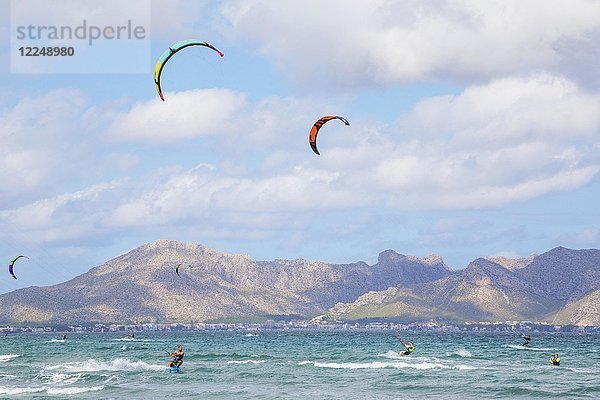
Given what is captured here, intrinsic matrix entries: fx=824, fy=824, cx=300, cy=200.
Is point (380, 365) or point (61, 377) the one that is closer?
point (61, 377)

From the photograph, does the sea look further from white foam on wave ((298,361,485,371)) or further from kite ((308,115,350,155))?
kite ((308,115,350,155))

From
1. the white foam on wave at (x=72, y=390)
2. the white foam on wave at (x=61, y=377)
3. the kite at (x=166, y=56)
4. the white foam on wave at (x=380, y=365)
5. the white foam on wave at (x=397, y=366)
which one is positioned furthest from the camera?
the white foam on wave at (x=380, y=365)

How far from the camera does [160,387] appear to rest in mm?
55625

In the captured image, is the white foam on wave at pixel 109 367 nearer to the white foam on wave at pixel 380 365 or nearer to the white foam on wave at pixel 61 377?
the white foam on wave at pixel 61 377

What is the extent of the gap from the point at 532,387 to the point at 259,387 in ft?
60.2

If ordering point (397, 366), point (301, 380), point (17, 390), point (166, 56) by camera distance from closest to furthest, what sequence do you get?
point (166, 56), point (17, 390), point (301, 380), point (397, 366)

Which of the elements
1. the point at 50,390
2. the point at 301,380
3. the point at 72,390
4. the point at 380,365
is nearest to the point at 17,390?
the point at 50,390

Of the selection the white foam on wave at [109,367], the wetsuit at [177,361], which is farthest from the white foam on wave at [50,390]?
the white foam on wave at [109,367]

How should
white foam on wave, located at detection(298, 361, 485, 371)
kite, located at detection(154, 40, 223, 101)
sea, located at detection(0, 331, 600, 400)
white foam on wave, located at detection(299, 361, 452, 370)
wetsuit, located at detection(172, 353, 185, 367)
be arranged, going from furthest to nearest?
white foam on wave, located at detection(299, 361, 452, 370)
white foam on wave, located at detection(298, 361, 485, 371)
wetsuit, located at detection(172, 353, 185, 367)
sea, located at detection(0, 331, 600, 400)
kite, located at detection(154, 40, 223, 101)

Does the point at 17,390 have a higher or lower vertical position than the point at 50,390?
higher

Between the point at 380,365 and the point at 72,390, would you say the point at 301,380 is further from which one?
the point at 72,390

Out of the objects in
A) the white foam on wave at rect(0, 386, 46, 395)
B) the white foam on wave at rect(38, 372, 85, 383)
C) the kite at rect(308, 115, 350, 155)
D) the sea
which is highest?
the kite at rect(308, 115, 350, 155)

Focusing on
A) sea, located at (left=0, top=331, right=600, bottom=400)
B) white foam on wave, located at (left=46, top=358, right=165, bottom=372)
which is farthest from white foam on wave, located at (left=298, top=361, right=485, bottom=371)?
white foam on wave, located at (left=46, top=358, right=165, bottom=372)

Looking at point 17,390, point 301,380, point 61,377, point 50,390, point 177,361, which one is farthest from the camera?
point 177,361
